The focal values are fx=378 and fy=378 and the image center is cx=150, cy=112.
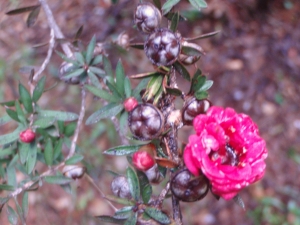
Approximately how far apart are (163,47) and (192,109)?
5.3 inches

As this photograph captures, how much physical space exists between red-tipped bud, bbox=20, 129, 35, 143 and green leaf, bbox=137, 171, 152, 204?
0.32 meters

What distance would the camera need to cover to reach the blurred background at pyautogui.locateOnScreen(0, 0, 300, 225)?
214 cm

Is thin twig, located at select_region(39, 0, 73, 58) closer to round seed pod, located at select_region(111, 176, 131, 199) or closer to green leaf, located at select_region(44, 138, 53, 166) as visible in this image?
green leaf, located at select_region(44, 138, 53, 166)

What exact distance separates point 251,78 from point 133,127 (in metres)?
1.79

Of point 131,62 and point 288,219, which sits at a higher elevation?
point 131,62

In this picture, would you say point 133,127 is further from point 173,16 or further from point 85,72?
point 85,72

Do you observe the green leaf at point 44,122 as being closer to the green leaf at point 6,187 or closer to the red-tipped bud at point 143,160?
the green leaf at point 6,187

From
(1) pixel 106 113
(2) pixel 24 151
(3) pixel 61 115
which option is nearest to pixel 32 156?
(2) pixel 24 151

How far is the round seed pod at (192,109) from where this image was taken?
2.47 ft

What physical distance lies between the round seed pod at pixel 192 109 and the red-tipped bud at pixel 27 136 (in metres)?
0.41

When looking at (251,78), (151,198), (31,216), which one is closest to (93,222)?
(31,216)

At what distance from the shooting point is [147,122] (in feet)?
2.37

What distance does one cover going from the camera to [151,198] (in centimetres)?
82

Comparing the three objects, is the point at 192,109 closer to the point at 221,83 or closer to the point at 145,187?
the point at 145,187
